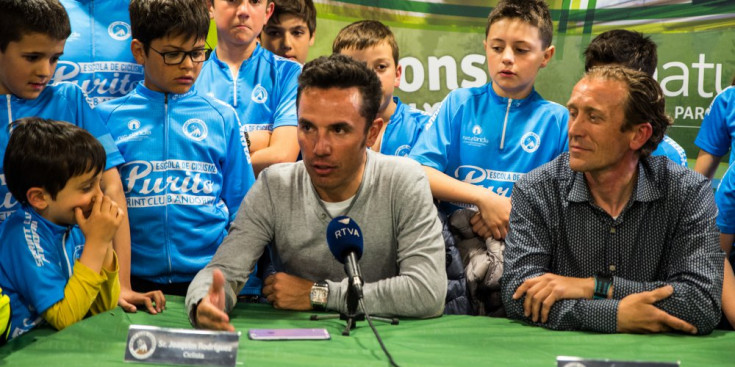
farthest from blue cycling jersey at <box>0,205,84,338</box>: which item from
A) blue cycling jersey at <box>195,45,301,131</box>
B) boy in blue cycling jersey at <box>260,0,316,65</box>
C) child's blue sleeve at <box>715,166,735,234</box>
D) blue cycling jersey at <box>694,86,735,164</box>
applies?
blue cycling jersey at <box>694,86,735,164</box>

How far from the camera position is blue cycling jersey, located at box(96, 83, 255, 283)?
9.68ft

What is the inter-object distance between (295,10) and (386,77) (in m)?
0.62

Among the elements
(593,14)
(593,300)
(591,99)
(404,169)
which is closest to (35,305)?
(404,169)

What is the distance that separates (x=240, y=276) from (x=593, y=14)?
3016 mm

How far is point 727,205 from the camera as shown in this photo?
343 centimetres

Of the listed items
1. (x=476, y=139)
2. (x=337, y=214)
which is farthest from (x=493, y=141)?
(x=337, y=214)

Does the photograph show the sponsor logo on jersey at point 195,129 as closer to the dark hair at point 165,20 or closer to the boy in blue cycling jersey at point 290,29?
the dark hair at point 165,20

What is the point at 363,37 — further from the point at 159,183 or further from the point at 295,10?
the point at 159,183

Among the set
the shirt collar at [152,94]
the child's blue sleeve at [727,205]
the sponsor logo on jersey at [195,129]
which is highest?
the shirt collar at [152,94]

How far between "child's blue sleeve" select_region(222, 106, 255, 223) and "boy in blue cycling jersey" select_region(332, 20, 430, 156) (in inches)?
32.4

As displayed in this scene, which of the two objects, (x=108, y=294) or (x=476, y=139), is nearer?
(x=108, y=294)

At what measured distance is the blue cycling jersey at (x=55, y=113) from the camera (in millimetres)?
2680

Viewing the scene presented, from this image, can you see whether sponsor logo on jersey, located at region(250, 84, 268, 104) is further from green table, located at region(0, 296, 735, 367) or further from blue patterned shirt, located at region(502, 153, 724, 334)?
blue patterned shirt, located at region(502, 153, 724, 334)

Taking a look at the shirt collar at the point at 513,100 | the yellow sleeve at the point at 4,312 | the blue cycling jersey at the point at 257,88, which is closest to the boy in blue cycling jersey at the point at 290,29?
the blue cycling jersey at the point at 257,88
